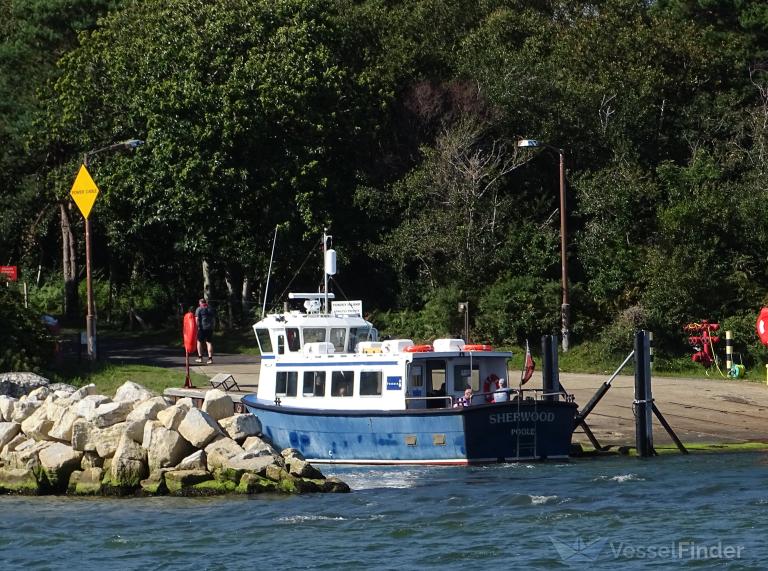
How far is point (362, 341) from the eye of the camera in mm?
30281

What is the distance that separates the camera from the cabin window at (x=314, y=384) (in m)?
28.9

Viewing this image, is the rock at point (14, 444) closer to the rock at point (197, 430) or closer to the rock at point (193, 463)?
the rock at point (197, 430)

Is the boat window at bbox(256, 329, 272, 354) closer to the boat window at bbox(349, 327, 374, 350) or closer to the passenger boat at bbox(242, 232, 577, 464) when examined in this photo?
the passenger boat at bbox(242, 232, 577, 464)

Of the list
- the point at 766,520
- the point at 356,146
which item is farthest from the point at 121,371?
the point at 766,520

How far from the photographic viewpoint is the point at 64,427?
26.3m

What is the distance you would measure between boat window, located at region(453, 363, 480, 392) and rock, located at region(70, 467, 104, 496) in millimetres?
7332

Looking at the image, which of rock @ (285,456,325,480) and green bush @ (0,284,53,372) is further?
green bush @ (0,284,53,372)

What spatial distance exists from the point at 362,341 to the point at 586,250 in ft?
58.0

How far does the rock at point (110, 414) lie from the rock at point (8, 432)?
1.98 meters

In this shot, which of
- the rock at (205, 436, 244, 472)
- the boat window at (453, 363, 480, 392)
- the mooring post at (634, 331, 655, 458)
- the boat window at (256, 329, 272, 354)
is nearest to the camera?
the rock at (205, 436, 244, 472)

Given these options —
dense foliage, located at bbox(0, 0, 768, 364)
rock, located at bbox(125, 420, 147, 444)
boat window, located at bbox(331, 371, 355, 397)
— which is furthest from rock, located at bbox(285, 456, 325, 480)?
dense foliage, located at bbox(0, 0, 768, 364)

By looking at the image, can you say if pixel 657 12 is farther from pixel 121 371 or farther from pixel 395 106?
pixel 121 371

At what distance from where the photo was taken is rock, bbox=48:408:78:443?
2627 centimetres

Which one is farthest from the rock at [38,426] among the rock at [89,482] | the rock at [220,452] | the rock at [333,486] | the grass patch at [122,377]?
the grass patch at [122,377]
